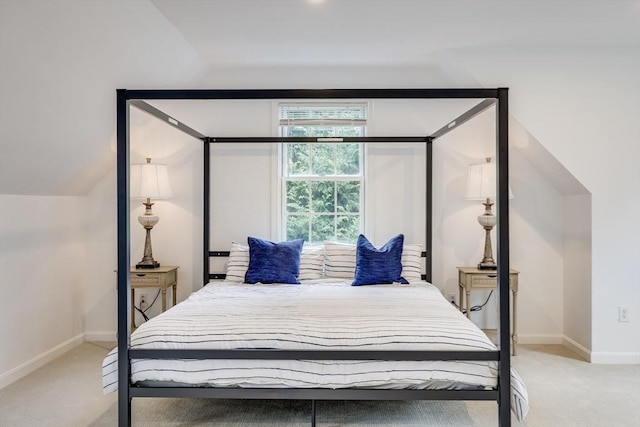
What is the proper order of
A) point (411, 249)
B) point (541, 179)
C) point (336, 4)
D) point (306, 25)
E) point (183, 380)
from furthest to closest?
point (541, 179), point (411, 249), point (306, 25), point (336, 4), point (183, 380)

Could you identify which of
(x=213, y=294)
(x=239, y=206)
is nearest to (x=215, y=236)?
(x=239, y=206)

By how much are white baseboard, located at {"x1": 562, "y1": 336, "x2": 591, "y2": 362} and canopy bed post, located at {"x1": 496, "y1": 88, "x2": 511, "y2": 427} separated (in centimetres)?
195

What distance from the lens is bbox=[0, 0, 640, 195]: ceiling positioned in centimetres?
272

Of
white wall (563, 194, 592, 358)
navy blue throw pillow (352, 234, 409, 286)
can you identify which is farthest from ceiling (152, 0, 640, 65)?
navy blue throw pillow (352, 234, 409, 286)

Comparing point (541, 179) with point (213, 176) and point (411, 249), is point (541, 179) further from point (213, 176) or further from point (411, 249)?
point (213, 176)

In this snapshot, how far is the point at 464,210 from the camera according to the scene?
4.54m

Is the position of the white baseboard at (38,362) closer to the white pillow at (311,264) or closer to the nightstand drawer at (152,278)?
the nightstand drawer at (152,278)

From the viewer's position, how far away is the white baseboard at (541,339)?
4465 millimetres

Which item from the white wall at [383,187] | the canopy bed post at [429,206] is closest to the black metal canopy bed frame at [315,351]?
the canopy bed post at [429,206]

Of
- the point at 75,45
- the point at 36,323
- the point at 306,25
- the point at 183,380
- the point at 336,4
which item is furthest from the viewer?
the point at 36,323

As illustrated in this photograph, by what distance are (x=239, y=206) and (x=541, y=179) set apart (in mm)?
2808

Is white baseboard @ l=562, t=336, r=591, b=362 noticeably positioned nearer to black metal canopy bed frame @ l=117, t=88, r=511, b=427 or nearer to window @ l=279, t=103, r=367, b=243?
black metal canopy bed frame @ l=117, t=88, r=511, b=427

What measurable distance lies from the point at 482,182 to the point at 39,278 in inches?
147

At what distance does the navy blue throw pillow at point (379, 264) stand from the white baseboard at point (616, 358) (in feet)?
5.41
